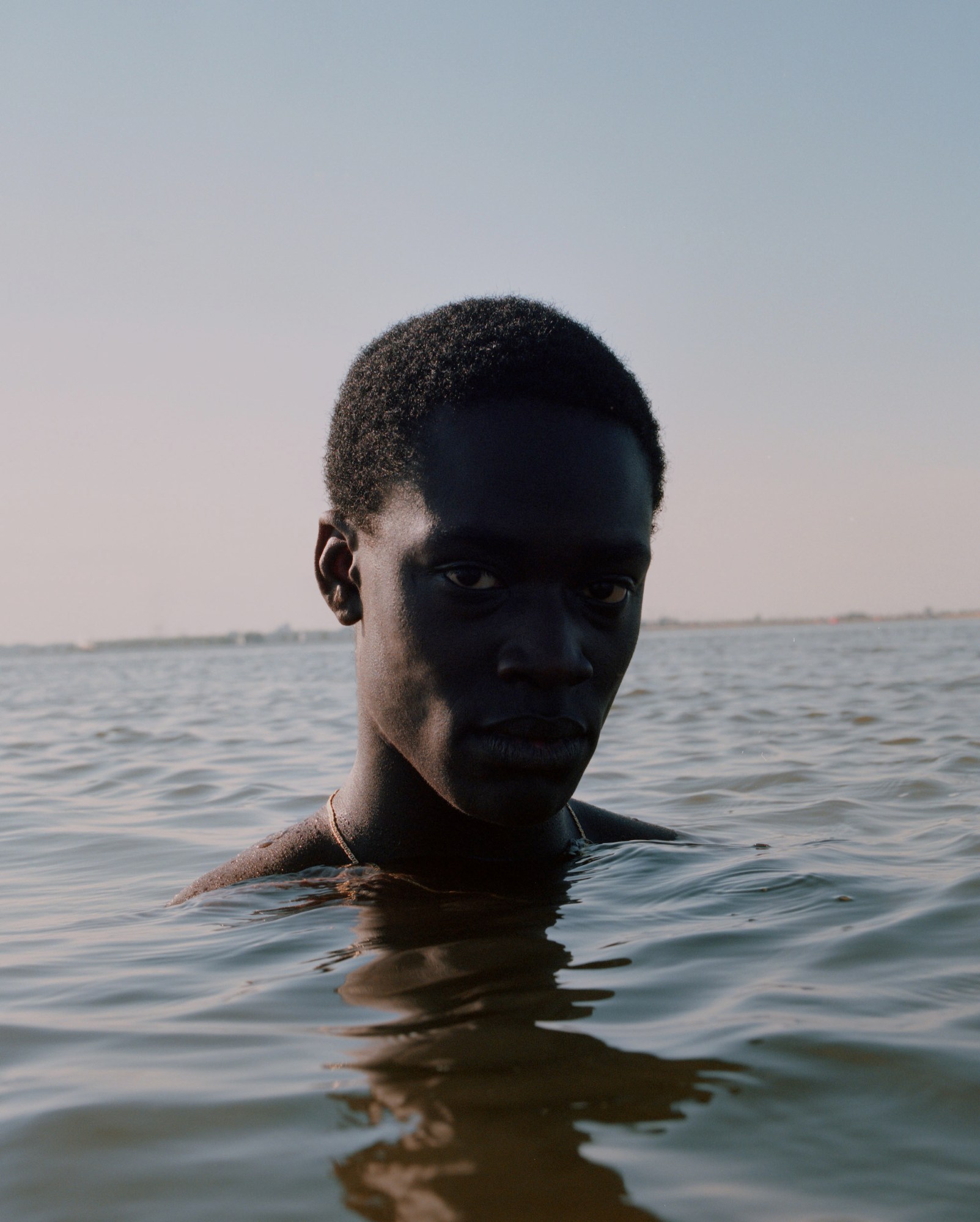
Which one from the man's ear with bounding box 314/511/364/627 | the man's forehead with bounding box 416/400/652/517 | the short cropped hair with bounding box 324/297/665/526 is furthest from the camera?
the man's ear with bounding box 314/511/364/627

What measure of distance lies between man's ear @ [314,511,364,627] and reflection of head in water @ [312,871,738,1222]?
3.01 ft

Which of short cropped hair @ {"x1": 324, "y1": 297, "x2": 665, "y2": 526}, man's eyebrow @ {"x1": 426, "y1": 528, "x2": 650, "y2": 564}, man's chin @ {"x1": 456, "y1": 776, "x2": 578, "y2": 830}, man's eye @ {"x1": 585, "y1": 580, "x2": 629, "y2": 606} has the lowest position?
man's chin @ {"x1": 456, "y1": 776, "x2": 578, "y2": 830}

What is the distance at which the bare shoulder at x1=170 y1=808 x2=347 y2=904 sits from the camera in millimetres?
3283

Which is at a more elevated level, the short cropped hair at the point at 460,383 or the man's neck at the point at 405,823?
the short cropped hair at the point at 460,383

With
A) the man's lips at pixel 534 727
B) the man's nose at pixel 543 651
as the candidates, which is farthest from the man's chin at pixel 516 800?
the man's nose at pixel 543 651

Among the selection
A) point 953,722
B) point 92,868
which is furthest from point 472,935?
point 953,722

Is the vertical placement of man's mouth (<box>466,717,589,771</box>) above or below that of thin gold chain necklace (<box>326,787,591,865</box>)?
above

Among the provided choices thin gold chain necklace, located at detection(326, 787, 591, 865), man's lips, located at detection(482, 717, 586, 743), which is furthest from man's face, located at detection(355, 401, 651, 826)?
thin gold chain necklace, located at detection(326, 787, 591, 865)

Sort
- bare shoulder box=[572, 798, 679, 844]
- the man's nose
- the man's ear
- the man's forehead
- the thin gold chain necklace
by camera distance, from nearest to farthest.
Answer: the man's nose, the man's forehead, the man's ear, the thin gold chain necklace, bare shoulder box=[572, 798, 679, 844]

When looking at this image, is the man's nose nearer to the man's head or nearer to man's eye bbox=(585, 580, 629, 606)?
the man's head

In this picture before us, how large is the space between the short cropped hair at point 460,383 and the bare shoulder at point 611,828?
1106mm

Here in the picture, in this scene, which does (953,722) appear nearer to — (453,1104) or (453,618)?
(453,618)

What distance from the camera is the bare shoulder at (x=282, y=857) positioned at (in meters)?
3.28

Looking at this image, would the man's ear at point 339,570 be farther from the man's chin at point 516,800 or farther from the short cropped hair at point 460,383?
Result: the man's chin at point 516,800
